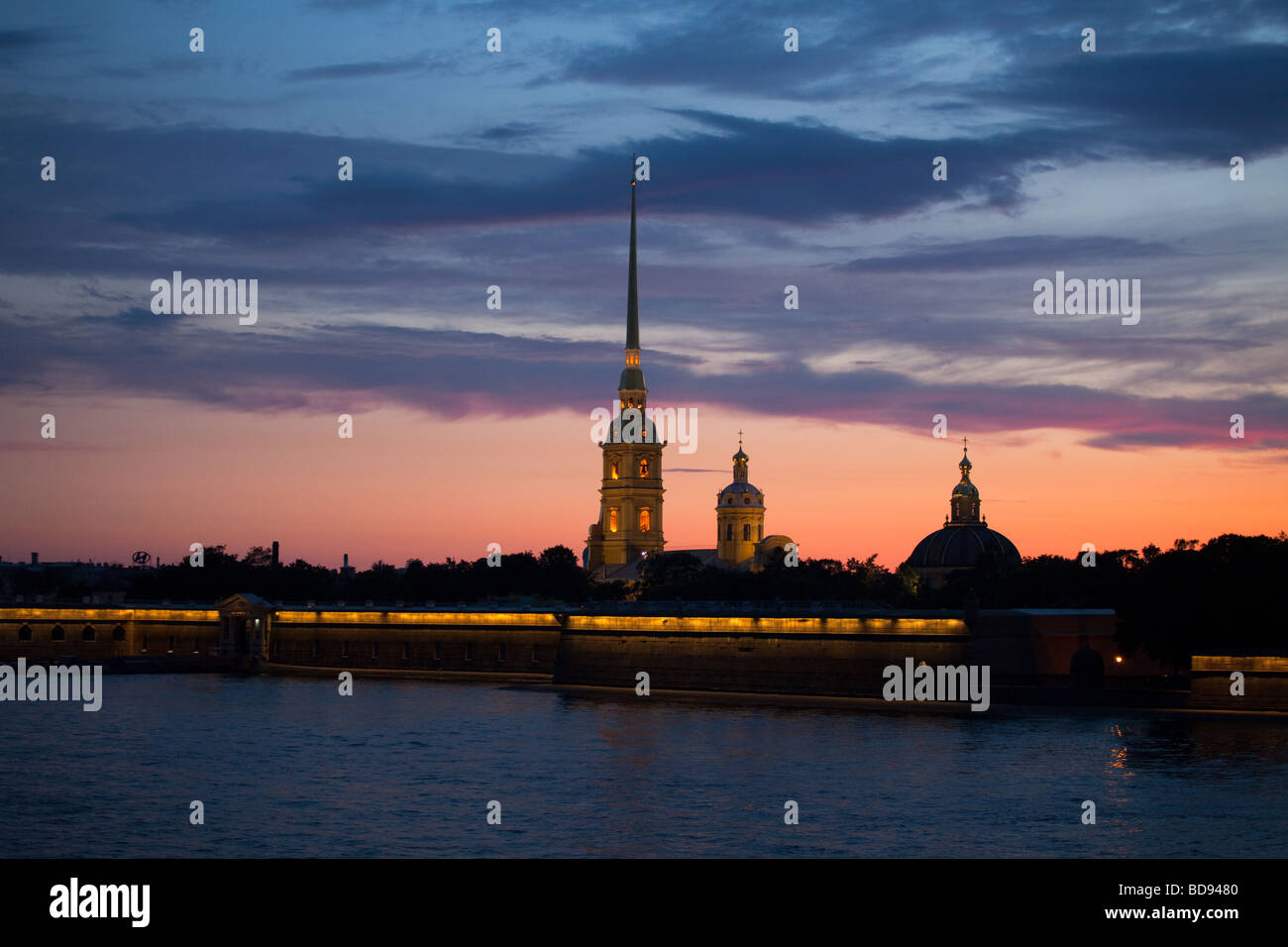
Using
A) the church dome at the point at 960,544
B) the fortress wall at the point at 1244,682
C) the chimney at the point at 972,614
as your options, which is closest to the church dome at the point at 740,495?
the church dome at the point at 960,544

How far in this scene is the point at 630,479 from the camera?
17838 cm

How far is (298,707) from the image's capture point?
77.4m

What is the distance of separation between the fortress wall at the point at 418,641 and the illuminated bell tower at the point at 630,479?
68165 millimetres

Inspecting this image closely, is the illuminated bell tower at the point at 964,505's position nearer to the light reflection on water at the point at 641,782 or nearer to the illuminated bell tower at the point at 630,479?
the illuminated bell tower at the point at 630,479

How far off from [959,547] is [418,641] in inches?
2717

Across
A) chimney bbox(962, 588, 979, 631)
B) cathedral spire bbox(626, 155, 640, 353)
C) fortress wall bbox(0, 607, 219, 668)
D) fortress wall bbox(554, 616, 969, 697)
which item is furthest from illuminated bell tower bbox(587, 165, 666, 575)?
chimney bbox(962, 588, 979, 631)

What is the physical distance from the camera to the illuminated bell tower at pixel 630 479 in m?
175

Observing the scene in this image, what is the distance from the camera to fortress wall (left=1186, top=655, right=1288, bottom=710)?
212 feet

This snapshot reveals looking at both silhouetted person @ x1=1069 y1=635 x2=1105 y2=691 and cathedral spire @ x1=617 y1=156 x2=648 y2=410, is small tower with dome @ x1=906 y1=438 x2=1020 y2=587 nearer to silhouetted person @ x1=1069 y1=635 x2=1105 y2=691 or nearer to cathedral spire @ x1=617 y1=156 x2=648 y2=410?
cathedral spire @ x1=617 y1=156 x2=648 y2=410

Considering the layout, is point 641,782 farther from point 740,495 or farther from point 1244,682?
point 740,495

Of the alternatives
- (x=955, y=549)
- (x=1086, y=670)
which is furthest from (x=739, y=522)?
(x=1086, y=670)
